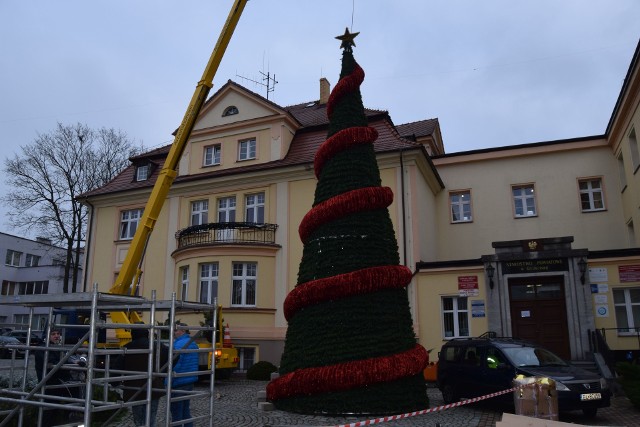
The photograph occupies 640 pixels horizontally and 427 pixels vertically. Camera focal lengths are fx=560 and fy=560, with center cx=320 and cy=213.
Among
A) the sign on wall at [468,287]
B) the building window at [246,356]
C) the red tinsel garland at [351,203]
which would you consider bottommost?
the building window at [246,356]

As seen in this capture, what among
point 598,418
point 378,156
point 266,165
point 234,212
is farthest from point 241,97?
point 598,418

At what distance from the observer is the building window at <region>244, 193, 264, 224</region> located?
23.8m

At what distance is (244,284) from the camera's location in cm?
2242

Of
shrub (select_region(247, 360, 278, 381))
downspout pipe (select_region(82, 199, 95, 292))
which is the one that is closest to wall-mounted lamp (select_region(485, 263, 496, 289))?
shrub (select_region(247, 360, 278, 381))

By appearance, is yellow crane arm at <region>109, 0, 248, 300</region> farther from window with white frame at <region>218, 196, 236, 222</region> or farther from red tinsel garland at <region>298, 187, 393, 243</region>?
window with white frame at <region>218, 196, 236, 222</region>

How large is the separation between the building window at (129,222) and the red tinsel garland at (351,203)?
17.1m

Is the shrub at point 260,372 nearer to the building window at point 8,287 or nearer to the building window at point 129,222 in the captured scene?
the building window at point 129,222

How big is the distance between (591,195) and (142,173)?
2053 centimetres

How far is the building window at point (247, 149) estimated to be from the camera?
25.1 metres

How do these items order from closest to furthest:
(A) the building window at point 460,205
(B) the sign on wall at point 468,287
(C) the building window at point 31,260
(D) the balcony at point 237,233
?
(B) the sign on wall at point 468,287, (D) the balcony at point 237,233, (A) the building window at point 460,205, (C) the building window at point 31,260

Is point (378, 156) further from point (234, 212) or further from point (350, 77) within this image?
point (350, 77)

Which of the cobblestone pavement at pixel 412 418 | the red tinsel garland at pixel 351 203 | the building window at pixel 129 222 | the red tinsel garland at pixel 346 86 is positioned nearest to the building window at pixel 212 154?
the building window at pixel 129 222

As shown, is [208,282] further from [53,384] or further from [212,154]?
[53,384]

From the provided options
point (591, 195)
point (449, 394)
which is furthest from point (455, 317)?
point (591, 195)
